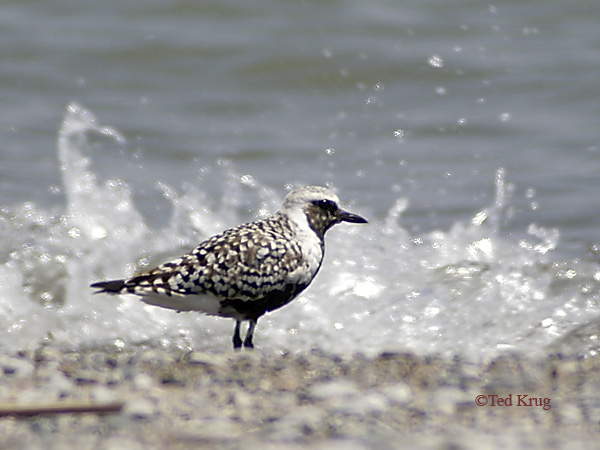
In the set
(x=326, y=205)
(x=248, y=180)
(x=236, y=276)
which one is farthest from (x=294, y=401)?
(x=248, y=180)

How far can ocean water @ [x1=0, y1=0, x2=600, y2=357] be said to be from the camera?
315 inches

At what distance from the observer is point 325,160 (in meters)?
11.7

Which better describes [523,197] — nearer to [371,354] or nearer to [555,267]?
[555,267]

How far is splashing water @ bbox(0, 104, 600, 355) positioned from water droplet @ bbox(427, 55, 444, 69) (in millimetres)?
3345

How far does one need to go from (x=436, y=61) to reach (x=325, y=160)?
330 centimetres

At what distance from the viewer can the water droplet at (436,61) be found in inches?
544

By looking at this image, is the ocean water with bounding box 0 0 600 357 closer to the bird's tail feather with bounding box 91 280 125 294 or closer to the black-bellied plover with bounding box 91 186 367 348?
the black-bellied plover with bounding box 91 186 367 348

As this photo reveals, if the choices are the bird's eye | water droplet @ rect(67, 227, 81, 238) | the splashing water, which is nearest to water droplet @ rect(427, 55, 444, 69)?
the splashing water

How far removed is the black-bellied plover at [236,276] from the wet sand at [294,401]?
363 millimetres

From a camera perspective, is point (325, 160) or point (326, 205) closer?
point (326, 205)

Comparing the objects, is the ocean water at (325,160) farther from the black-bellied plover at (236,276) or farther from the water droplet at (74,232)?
the black-bellied plover at (236,276)

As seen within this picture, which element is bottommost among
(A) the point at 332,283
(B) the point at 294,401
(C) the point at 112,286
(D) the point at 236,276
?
(B) the point at 294,401

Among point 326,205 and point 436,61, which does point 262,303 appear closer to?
point 326,205

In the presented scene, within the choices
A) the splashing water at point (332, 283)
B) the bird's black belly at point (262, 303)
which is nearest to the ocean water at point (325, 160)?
the splashing water at point (332, 283)
